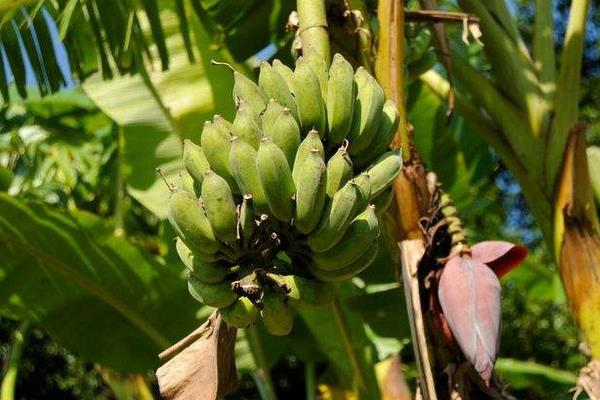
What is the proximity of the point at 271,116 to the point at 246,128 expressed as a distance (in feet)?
0.08

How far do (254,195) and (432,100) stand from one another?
3.66 ft

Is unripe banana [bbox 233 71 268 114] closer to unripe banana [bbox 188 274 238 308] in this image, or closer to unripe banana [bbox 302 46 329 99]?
unripe banana [bbox 302 46 329 99]

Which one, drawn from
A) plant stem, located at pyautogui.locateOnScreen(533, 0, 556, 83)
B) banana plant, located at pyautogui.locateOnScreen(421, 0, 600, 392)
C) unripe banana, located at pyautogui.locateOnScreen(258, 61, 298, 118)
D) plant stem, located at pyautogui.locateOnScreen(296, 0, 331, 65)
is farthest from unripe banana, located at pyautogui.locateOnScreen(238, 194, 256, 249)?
plant stem, located at pyautogui.locateOnScreen(533, 0, 556, 83)

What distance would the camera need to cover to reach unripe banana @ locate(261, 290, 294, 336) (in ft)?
2.39

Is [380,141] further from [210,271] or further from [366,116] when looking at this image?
[210,271]

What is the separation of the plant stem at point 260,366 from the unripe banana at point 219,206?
3.70 feet

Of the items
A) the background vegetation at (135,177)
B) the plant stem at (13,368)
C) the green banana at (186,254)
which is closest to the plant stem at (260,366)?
the background vegetation at (135,177)

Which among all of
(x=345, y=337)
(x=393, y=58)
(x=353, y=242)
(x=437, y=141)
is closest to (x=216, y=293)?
(x=353, y=242)

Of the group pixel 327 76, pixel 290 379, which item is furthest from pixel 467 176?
pixel 290 379

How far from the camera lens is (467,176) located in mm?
1801

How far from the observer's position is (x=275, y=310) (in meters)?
0.73

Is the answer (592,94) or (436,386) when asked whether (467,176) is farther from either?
(592,94)

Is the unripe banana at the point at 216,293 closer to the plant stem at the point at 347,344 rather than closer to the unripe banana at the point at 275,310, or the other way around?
the unripe banana at the point at 275,310

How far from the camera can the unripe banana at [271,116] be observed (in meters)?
0.74
